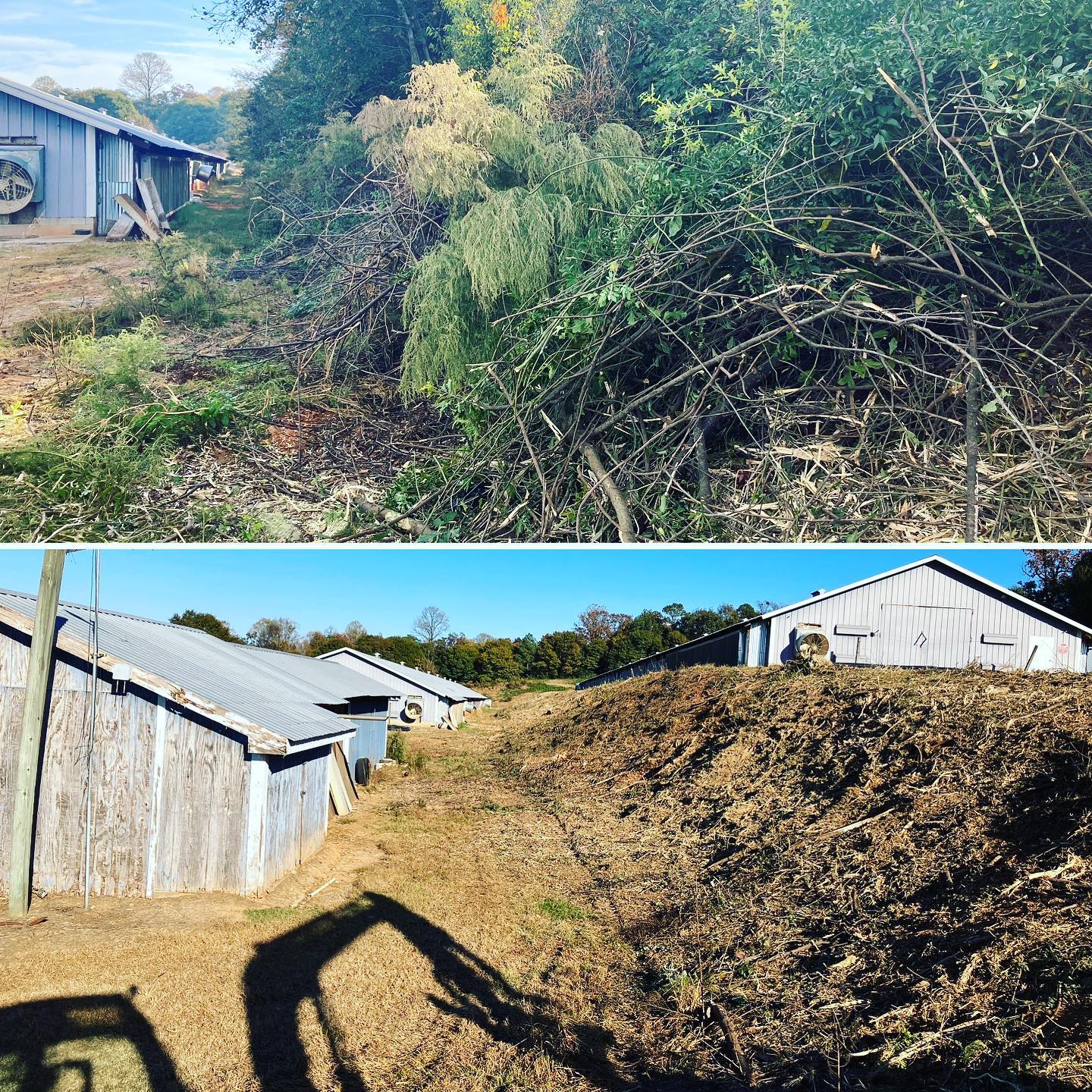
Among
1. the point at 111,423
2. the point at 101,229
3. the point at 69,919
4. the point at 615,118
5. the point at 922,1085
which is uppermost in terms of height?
the point at 615,118

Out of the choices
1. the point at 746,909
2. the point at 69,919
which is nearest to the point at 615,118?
the point at 746,909

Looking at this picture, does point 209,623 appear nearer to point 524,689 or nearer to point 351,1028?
point 524,689

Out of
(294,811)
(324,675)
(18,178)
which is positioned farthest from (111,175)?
(324,675)

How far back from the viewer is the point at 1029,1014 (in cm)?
430

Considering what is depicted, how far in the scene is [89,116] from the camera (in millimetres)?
4898

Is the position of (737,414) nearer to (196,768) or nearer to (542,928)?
(542,928)

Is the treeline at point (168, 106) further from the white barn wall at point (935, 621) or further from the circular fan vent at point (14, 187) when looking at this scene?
the white barn wall at point (935, 621)

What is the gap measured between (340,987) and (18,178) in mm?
5659

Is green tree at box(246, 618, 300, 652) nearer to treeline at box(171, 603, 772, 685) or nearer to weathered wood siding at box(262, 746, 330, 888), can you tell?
treeline at box(171, 603, 772, 685)

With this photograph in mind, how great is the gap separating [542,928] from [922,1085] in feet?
12.5

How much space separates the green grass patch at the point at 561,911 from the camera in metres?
7.59

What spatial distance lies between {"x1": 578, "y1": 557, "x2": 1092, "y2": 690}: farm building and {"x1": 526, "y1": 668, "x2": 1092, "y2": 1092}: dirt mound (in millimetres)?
4152

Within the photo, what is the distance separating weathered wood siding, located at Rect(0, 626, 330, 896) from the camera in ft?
27.5

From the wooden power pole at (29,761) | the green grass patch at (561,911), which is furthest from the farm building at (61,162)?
the green grass patch at (561,911)
